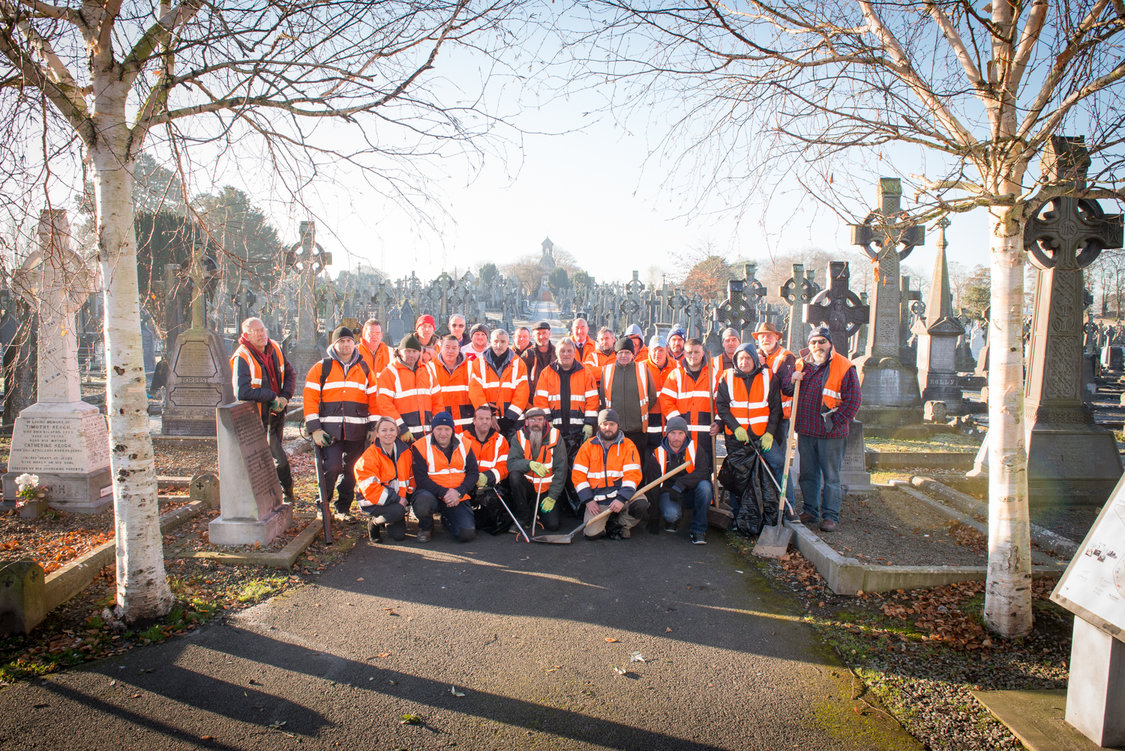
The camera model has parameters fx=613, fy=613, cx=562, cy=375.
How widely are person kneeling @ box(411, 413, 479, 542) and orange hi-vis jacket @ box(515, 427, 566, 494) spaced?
0.56 meters

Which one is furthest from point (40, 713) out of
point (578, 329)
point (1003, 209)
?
point (578, 329)

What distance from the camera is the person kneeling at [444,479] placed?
620 centimetres

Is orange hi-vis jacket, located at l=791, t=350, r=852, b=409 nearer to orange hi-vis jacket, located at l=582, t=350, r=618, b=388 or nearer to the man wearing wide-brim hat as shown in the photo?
the man wearing wide-brim hat

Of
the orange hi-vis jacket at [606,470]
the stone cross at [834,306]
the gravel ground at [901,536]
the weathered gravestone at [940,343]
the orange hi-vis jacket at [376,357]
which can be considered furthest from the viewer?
Answer: the weathered gravestone at [940,343]

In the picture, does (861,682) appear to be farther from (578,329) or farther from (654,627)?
(578,329)

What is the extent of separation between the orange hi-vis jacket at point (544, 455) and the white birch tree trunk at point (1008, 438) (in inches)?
154

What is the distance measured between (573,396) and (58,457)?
5.74 m

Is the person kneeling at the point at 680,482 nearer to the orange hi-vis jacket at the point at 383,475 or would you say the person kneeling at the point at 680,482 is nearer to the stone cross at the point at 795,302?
the orange hi-vis jacket at the point at 383,475

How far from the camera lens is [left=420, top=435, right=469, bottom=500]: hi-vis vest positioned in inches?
252

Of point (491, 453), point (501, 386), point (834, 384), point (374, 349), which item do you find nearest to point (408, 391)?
point (374, 349)

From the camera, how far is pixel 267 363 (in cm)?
686

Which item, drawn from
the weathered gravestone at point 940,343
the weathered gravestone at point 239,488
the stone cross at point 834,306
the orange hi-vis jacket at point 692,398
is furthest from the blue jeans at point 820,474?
the weathered gravestone at point 940,343

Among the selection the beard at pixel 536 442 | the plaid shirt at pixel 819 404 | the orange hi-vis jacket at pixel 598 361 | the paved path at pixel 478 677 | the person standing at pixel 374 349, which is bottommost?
the paved path at pixel 478 677

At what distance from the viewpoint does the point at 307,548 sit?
5.86 metres
